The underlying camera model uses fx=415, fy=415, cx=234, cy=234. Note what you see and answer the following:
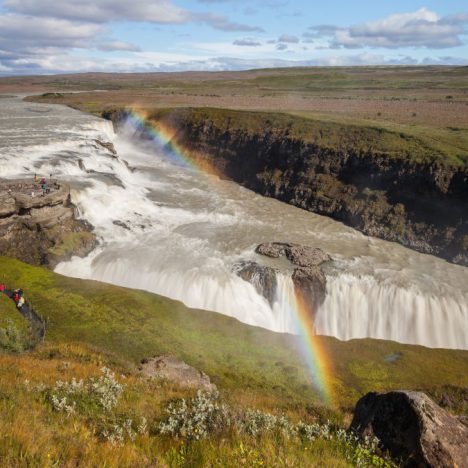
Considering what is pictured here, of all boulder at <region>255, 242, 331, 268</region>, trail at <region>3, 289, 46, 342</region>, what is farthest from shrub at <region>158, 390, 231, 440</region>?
boulder at <region>255, 242, 331, 268</region>

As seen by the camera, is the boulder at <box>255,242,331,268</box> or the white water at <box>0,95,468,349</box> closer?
the white water at <box>0,95,468,349</box>

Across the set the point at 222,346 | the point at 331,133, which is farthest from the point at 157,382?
the point at 331,133

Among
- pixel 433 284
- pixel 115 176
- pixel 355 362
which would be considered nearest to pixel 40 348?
pixel 355 362

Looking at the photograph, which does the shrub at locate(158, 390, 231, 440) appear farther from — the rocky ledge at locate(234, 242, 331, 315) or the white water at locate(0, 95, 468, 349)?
the rocky ledge at locate(234, 242, 331, 315)

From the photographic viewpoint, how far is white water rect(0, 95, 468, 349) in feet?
88.2

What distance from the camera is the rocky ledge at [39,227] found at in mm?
29328

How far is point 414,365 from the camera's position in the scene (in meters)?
21.2

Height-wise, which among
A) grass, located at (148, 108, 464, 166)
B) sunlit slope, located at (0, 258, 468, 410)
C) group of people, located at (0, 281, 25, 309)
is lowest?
sunlit slope, located at (0, 258, 468, 410)

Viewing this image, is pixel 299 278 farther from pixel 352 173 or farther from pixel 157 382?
pixel 352 173

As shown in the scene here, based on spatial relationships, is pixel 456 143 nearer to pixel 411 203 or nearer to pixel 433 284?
pixel 411 203

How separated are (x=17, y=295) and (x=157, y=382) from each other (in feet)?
42.7

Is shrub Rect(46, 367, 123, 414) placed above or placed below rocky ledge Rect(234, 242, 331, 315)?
above

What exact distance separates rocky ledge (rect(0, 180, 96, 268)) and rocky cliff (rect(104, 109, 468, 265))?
80.4ft

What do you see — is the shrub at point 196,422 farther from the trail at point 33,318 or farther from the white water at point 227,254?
the white water at point 227,254
